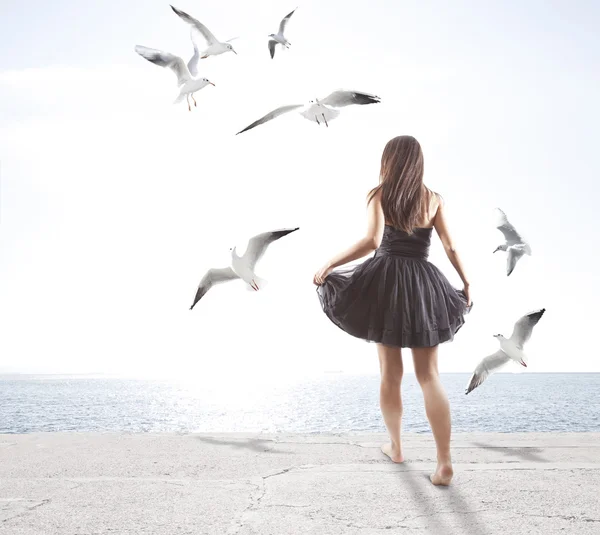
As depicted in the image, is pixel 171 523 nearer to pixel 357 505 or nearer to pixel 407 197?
pixel 357 505

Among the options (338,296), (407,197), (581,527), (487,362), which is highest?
(407,197)

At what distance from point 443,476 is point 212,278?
2.42 meters

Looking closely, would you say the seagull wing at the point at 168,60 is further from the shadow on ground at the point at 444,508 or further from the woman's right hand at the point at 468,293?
the shadow on ground at the point at 444,508

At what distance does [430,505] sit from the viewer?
3.54m

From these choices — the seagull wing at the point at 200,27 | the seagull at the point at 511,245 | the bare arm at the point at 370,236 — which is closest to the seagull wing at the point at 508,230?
the seagull at the point at 511,245

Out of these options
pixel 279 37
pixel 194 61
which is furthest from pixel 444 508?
pixel 279 37

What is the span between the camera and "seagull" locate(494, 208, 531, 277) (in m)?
6.98

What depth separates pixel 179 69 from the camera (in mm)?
6828

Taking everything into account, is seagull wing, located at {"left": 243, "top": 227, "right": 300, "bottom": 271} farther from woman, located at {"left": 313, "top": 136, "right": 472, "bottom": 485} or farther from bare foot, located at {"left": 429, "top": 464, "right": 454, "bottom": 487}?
bare foot, located at {"left": 429, "top": 464, "right": 454, "bottom": 487}

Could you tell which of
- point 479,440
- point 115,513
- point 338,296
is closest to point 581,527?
point 338,296

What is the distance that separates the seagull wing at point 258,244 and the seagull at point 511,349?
1.90 metres

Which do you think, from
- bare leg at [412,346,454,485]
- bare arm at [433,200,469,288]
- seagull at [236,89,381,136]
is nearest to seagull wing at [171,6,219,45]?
seagull at [236,89,381,136]

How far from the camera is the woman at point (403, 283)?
4238mm

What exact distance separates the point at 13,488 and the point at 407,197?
317 centimetres
